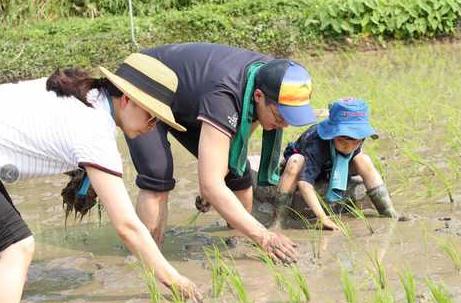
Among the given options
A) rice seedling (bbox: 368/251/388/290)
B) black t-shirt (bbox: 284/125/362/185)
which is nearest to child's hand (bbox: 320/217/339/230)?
black t-shirt (bbox: 284/125/362/185)

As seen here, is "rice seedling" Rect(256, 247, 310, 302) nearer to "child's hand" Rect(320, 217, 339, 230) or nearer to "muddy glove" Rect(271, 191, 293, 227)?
"child's hand" Rect(320, 217, 339, 230)

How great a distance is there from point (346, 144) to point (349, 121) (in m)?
0.14

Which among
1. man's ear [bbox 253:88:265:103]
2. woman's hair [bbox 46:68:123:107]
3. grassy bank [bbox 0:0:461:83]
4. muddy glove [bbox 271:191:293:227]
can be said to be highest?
woman's hair [bbox 46:68:123:107]

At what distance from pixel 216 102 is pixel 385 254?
0.95 m

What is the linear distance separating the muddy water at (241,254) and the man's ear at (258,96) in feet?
2.29

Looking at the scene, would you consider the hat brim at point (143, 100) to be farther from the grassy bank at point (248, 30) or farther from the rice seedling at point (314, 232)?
the grassy bank at point (248, 30)

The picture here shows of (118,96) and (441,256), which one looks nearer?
(118,96)

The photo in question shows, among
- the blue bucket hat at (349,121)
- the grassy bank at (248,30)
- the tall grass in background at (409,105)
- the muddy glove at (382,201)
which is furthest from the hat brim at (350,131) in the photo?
the grassy bank at (248,30)

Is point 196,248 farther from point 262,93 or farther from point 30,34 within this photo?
point 30,34

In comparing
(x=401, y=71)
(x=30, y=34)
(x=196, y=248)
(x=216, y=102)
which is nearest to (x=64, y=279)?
(x=196, y=248)

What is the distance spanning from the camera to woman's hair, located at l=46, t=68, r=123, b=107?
308 centimetres

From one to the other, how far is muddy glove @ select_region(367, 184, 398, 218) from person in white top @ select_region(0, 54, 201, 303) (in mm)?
1569

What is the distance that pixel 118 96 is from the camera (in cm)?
310

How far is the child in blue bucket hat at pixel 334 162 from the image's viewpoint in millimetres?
4289
